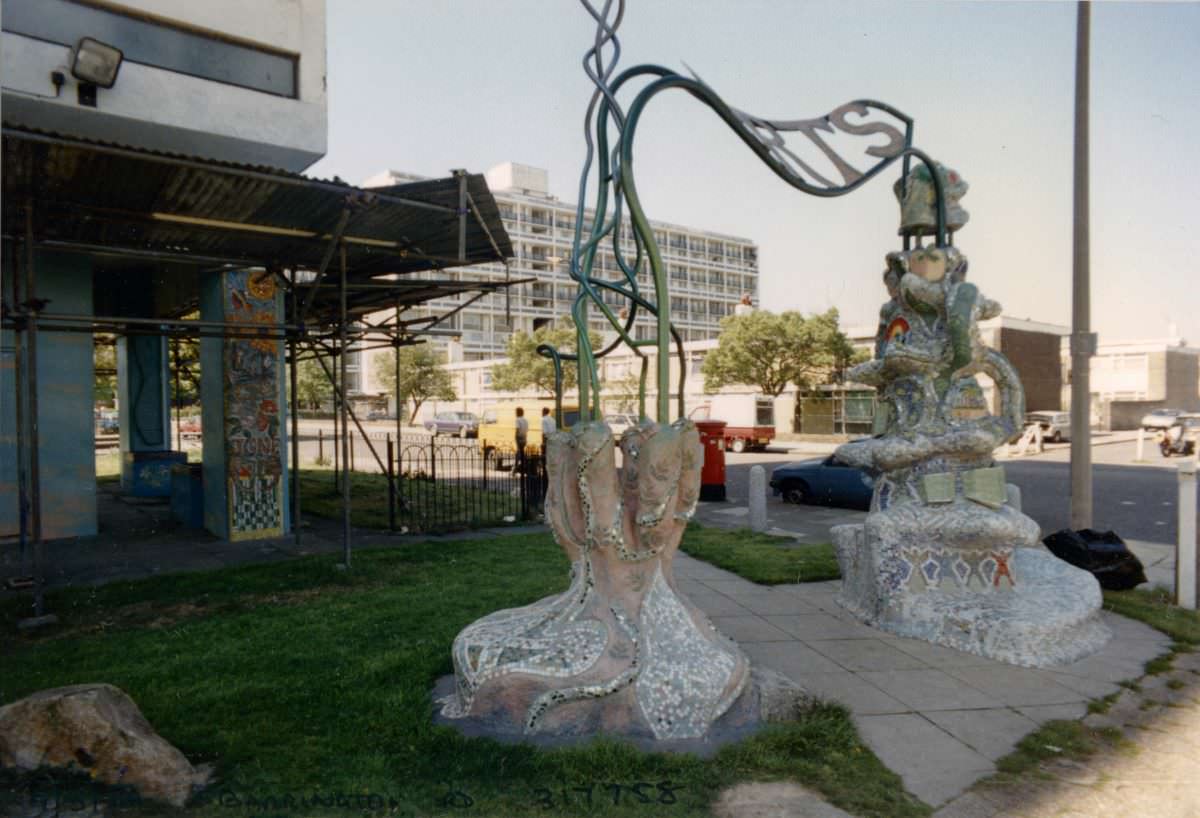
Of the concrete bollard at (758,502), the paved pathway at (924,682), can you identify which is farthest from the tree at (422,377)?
the paved pathway at (924,682)

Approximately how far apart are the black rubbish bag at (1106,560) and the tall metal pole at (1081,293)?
105 cm

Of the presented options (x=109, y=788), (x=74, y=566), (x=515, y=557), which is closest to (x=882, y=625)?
(x=515, y=557)

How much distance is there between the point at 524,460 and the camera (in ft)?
41.9

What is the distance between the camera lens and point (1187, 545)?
23.1 feet

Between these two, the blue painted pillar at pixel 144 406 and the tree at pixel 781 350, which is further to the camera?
the tree at pixel 781 350

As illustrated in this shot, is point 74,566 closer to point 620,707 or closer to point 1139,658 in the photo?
point 620,707

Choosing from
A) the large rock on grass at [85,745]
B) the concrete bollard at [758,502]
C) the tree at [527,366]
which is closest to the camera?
the large rock on grass at [85,745]

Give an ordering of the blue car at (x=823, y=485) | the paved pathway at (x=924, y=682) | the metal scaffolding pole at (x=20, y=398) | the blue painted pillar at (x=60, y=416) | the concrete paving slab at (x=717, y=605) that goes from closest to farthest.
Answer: the paved pathway at (x=924, y=682), the metal scaffolding pole at (x=20, y=398), the concrete paving slab at (x=717, y=605), the blue painted pillar at (x=60, y=416), the blue car at (x=823, y=485)

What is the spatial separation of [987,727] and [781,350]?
1254 inches

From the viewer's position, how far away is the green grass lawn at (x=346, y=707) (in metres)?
3.50

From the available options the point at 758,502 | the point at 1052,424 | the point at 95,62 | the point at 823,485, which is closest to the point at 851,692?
the point at 758,502

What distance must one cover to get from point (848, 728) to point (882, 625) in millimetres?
2282

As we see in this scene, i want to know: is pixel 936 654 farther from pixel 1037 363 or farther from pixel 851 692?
pixel 1037 363

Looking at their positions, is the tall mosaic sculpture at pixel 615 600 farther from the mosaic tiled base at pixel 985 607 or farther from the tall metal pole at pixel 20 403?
the tall metal pole at pixel 20 403
